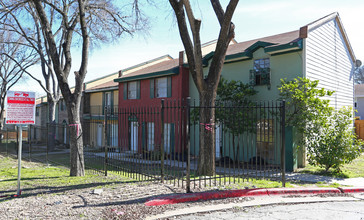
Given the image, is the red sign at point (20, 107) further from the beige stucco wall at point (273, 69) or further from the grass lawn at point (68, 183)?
the beige stucco wall at point (273, 69)

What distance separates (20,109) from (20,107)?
5cm

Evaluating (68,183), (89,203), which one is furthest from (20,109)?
(89,203)

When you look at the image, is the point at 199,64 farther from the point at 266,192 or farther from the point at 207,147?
the point at 266,192

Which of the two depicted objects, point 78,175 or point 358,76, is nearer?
point 78,175

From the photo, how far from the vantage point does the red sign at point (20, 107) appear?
6.64m

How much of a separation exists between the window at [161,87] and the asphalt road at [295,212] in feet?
39.3

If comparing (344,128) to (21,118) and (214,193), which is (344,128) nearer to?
(214,193)

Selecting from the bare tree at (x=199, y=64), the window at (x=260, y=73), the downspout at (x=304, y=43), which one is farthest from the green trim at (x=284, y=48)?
the bare tree at (x=199, y=64)

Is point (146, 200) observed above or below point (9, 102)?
below

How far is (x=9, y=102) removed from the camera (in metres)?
6.63

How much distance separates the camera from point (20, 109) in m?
6.79

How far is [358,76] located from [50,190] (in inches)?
2088

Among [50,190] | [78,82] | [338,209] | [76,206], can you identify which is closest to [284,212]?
[338,209]

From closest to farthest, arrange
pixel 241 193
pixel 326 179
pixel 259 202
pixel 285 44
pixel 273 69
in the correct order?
1. pixel 259 202
2. pixel 241 193
3. pixel 326 179
4. pixel 285 44
5. pixel 273 69
